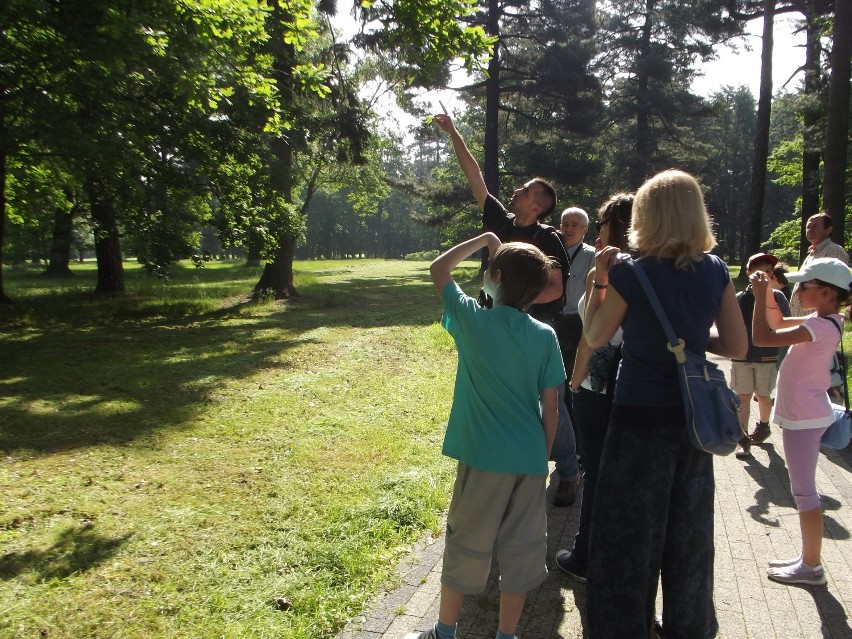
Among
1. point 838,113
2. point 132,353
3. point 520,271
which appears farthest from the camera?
point 132,353

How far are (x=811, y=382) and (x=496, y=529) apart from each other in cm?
193

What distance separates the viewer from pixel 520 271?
263 cm

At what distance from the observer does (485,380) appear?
2.68 m

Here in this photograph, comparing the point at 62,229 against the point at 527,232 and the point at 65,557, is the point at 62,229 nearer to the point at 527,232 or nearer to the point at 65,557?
the point at 65,557

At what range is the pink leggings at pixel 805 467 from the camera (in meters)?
3.38

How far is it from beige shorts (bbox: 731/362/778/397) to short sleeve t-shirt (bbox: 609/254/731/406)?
3.67 meters

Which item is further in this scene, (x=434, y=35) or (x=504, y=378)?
(x=434, y=35)

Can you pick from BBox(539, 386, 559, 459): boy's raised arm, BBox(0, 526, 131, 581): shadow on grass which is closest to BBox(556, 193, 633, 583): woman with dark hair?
BBox(539, 386, 559, 459): boy's raised arm

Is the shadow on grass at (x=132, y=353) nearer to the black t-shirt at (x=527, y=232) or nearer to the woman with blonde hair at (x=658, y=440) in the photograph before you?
the black t-shirt at (x=527, y=232)

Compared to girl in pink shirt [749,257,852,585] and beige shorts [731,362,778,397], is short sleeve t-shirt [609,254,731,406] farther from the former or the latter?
beige shorts [731,362,778,397]

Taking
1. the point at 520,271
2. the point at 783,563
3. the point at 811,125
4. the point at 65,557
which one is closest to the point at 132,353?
the point at 65,557

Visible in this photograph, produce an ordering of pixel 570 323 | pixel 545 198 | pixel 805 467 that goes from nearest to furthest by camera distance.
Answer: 1. pixel 805 467
2. pixel 545 198
3. pixel 570 323

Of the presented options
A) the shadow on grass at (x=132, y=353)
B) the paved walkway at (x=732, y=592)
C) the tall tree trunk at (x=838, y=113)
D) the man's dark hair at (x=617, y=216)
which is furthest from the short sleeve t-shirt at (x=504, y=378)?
the tall tree trunk at (x=838, y=113)

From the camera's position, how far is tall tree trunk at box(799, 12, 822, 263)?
1555 centimetres
